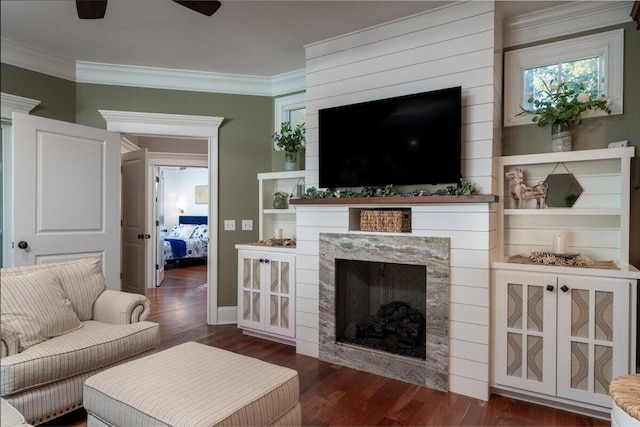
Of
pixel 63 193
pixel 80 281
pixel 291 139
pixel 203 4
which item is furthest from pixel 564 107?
pixel 63 193

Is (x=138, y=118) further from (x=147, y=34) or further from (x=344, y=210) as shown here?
(x=344, y=210)

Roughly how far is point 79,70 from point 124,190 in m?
1.46

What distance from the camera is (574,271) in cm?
229

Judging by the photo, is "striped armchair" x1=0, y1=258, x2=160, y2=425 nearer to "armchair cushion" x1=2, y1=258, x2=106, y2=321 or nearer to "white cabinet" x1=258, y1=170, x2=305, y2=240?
"armchair cushion" x1=2, y1=258, x2=106, y2=321

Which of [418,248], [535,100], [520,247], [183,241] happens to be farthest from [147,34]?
[183,241]

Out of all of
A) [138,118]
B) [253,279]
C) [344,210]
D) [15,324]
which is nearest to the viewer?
[15,324]

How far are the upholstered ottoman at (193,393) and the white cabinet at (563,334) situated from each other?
147cm

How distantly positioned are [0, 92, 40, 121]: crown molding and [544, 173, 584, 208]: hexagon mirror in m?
4.15

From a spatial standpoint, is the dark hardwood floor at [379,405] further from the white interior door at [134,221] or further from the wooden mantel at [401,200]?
the white interior door at [134,221]

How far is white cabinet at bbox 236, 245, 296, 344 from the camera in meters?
3.36

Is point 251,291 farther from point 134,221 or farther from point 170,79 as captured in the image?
point 170,79

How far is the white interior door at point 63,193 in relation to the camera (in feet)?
10.0

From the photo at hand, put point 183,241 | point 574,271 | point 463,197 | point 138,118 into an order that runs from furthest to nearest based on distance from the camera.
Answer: point 183,241
point 138,118
point 463,197
point 574,271

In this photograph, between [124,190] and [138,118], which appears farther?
[124,190]
